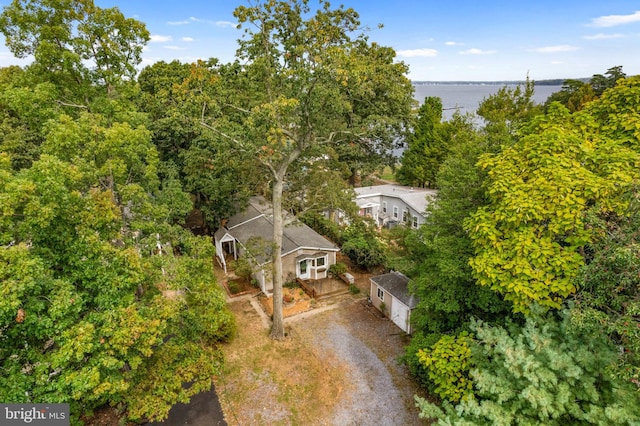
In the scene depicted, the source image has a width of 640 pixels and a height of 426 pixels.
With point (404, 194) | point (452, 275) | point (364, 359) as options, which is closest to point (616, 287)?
point (452, 275)

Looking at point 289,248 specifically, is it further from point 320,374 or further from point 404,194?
point 404,194

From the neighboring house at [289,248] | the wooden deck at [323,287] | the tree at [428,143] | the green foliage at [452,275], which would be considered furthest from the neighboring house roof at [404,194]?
the green foliage at [452,275]

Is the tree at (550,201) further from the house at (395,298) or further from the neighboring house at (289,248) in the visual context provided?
the neighboring house at (289,248)

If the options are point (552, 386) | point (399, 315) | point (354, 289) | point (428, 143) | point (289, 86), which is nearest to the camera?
point (552, 386)

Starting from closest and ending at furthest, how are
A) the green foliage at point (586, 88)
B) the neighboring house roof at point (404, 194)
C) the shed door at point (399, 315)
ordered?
1. the shed door at point (399, 315)
2. the neighboring house roof at point (404, 194)
3. the green foliage at point (586, 88)

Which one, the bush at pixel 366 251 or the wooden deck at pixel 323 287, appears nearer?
the wooden deck at pixel 323 287

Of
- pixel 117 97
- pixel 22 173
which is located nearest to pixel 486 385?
pixel 22 173

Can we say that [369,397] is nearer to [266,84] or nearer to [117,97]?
[266,84]
